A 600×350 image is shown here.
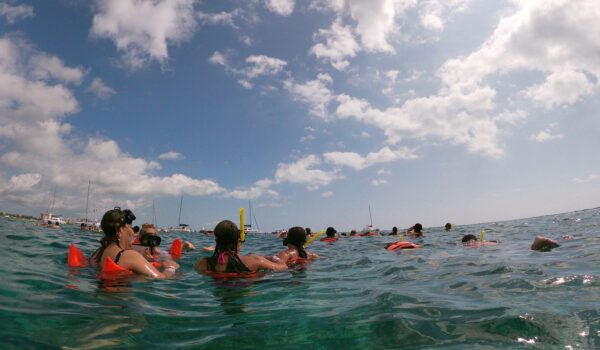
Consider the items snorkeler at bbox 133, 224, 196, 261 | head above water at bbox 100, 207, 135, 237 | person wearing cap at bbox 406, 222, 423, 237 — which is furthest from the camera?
person wearing cap at bbox 406, 222, 423, 237

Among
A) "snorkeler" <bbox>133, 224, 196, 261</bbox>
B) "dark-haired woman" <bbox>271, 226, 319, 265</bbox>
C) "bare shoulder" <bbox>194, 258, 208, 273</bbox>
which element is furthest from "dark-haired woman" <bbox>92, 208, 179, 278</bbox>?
"dark-haired woman" <bbox>271, 226, 319, 265</bbox>

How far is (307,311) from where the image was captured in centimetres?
483

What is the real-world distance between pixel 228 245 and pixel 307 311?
280 cm

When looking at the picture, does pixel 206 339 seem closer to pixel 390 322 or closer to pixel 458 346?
pixel 390 322

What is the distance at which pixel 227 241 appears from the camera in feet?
23.3

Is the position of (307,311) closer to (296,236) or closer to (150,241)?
(296,236)

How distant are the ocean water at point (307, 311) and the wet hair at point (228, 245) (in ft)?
1.30

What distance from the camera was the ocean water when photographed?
3.56 m

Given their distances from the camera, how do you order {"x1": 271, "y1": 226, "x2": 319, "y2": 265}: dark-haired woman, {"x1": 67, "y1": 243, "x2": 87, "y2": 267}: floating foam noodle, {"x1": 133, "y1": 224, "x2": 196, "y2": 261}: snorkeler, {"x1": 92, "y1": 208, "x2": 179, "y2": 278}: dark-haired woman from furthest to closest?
{"x1": 133, "y1": 224, "x2": 196, "y2": 261}: snorkeler, {"x1": 271, "y1": 226, "x2": 319, "y2": 265}: dark-haired woman, {"x1": 67, "y1": 243, "x2": 87, "y2": 267}: floating foam noodle, {"x1": 92, "y1": 208, "x2": 179, "y2": 278}: dark-haired woman

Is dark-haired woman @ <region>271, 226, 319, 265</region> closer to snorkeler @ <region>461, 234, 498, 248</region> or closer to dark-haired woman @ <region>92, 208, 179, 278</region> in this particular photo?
dark-haired woman @ <region>92, 208, 179, 278</region>

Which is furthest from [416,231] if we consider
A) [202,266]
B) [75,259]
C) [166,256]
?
[75,259]

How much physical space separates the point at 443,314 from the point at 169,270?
604cm

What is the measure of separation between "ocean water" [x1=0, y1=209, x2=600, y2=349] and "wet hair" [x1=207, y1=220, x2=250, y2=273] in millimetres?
395

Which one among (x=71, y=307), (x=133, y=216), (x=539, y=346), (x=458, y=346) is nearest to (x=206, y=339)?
(x=71, y=307)
